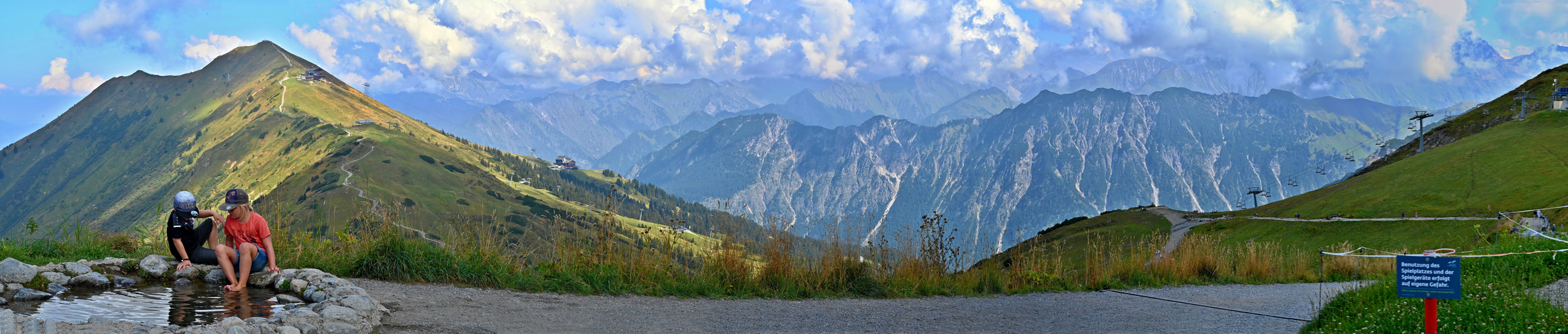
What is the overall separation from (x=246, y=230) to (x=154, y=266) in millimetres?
1432

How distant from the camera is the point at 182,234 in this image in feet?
34.4

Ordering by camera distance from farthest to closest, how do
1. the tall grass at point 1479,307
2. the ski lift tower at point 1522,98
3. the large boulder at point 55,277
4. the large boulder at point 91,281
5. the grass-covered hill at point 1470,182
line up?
1. the ski lift tower at point 1522,98
2. the grass-covered hill at point 1470,182
3. the large boulder at point 91,281
4. the large boulder at point 55,277
5. the tall grass at point 1479,307

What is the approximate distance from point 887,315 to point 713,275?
9.81 feet

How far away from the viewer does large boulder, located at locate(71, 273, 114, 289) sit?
9867 mm

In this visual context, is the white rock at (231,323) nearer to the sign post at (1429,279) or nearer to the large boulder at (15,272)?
the large boulder at (15,272)

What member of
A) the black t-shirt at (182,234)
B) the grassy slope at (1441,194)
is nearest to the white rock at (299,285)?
the black t-shirt at (182,234)

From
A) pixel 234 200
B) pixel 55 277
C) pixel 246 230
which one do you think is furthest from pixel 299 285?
pixel 55 277

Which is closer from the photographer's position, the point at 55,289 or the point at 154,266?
the point at 55,289

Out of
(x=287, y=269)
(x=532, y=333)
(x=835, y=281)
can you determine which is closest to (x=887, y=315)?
(x=835, y=281)

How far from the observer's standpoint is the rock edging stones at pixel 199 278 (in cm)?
666

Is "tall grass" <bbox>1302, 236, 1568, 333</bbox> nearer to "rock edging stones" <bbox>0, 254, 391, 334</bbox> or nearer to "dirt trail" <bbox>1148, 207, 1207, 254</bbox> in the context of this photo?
"rock edging stones" <bbox>0, 254, 391, 334</bbox>

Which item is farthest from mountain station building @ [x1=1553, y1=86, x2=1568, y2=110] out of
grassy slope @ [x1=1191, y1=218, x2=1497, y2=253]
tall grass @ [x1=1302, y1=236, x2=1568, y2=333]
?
tall grass @ [x1=1302, y1=236, x2=1568, y2=333]

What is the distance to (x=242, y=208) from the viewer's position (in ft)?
34.4

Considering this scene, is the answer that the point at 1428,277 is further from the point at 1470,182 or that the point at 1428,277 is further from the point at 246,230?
the point at 1470,182
